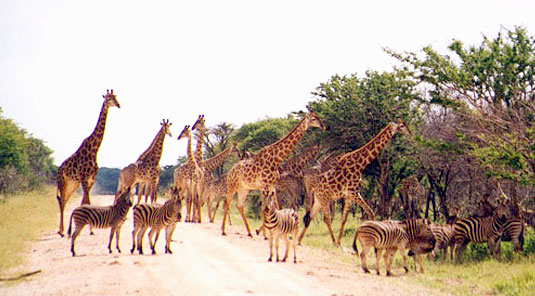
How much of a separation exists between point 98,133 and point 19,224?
11.5ft

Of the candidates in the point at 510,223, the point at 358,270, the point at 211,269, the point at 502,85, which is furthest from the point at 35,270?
the point at 502,85

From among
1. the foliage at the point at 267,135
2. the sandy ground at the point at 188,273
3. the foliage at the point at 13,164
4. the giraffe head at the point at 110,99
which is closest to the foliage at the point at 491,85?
the sandy ground at the point at 188,273

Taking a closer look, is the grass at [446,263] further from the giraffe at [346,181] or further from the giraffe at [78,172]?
the giraffe at [78,172]

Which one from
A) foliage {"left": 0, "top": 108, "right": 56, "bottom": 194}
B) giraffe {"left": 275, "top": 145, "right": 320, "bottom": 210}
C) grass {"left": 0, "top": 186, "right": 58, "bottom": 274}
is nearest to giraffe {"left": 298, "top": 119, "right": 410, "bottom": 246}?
giraffe {"left": 275, "top": 145, "right": 320, "bottom": 210}

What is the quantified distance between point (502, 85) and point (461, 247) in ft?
14.1

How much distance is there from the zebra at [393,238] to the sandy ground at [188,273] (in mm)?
442

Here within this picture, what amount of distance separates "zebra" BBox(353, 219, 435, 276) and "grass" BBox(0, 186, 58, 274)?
6.19 meters

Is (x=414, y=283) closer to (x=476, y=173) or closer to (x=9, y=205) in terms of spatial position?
(x=476, y=173)

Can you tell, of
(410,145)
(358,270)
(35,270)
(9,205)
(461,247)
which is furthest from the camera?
(9,205)

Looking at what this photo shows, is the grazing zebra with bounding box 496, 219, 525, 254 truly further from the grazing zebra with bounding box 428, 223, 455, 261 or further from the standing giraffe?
the standing giraffe

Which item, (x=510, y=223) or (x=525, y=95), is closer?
(x=510, y=223)

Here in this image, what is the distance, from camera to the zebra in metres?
11.2

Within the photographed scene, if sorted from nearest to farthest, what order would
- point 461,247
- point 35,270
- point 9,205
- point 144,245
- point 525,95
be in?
point 35,270 → point 144,245 → point 461,247 → point 525,95 → point 9,205

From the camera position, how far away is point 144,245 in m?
12.9
